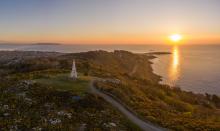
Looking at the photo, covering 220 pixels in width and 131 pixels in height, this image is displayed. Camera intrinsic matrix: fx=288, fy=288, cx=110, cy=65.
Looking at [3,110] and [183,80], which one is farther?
[183,80]

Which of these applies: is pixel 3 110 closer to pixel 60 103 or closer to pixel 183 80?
pixel 60 103

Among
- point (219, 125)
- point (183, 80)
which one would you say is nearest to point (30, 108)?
point (219, 125)

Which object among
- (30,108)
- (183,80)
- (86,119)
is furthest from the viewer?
(183,80)

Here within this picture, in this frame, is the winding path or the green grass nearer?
the winding path

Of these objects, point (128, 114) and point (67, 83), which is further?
point (67, 83)

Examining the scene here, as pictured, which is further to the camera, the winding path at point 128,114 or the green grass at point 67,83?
the green grass at point 67,83

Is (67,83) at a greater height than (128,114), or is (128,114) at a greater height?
(67,83)

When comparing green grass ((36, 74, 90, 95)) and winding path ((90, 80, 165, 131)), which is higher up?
green grass ((36, 74, 90, 95))

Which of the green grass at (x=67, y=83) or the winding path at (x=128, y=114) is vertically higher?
the green grass at (x=67, y=83)
